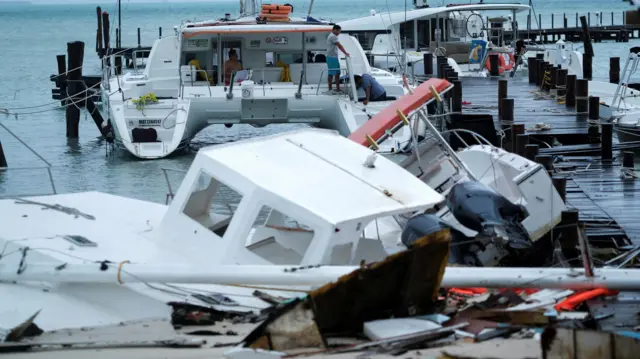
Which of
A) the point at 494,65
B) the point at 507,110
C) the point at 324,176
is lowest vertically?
the point at 324,176

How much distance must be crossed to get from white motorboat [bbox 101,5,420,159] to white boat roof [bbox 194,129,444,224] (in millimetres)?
11076

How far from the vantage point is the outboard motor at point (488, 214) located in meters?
10.6

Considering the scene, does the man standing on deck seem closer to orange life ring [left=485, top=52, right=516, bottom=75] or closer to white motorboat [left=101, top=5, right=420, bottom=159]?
white motorboat [left=101, top=5, right=420, bottom=159]

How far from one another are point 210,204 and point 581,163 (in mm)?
8324

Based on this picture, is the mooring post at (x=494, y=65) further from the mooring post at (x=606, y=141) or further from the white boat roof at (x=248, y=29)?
the mooring post at (x=606, y=141)

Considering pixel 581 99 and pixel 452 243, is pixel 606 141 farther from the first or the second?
pixel 452 243

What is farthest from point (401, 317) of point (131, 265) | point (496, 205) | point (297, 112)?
point (297, 112)

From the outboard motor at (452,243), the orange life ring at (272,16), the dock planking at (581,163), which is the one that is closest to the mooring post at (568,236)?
the dock planking at (581,163)

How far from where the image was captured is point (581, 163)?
16.8m

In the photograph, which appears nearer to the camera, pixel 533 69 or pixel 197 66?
pixel 197 66

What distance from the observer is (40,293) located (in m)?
9.34

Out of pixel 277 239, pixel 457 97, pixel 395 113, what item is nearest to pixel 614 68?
pixel 457 97

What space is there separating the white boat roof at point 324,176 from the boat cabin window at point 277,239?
1.15 feet

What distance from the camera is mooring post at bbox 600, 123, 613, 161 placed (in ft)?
54.9
